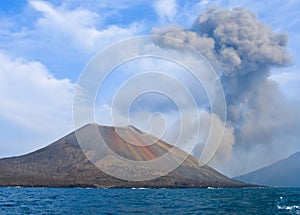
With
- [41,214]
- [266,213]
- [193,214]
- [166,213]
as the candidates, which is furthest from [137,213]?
[266,213]

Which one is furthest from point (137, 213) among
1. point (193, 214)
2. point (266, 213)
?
point (266, 213)

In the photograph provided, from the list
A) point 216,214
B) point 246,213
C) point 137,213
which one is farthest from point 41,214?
point 246,213

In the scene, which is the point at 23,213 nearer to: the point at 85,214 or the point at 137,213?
the point at 85,214

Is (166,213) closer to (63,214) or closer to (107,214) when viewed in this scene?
(107,214)

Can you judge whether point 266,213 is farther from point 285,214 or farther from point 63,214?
point 63,214

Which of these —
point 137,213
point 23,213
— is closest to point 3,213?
point 23,213

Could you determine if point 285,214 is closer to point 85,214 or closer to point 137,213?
point 137,213
